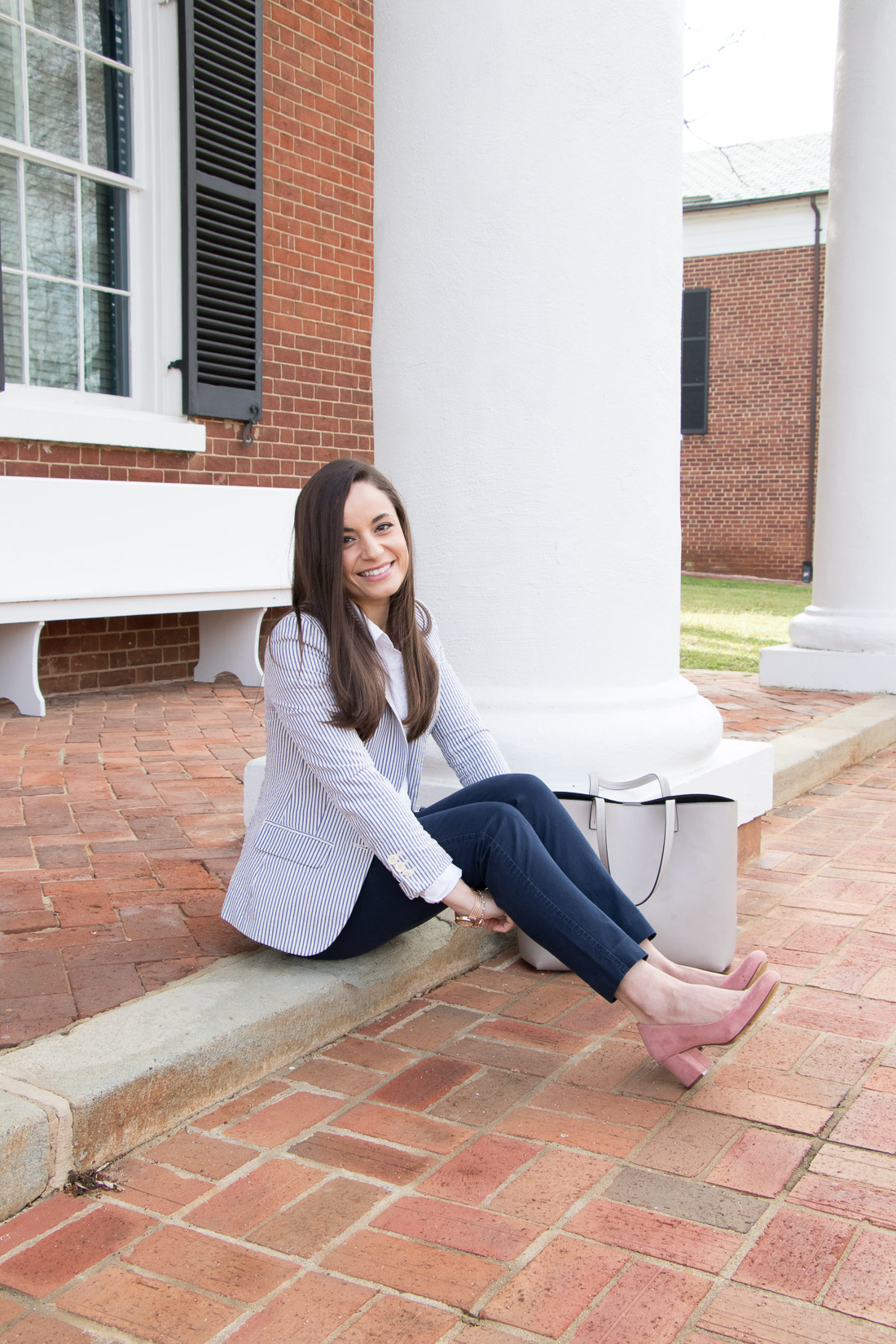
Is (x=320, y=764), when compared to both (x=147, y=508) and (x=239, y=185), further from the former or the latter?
(x=239, y=185)

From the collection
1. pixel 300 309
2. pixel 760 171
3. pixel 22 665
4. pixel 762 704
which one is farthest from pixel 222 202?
pixel 760 171

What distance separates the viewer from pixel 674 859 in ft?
8.41

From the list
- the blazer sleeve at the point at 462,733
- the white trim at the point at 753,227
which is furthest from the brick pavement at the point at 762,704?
the white trim at the point at 753,227

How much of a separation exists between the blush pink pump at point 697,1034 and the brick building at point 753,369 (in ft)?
55.6

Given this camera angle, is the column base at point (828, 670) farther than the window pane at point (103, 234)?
Yes

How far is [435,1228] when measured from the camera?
5.55 ft

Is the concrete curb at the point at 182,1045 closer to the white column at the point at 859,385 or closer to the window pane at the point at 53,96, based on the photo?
the white column at the point at 859,385

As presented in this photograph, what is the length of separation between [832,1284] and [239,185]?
583 cm

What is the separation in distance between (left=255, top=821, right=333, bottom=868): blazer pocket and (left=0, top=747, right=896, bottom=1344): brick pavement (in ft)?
1.16

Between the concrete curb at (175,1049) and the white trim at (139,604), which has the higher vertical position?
the white trim at (139,604)

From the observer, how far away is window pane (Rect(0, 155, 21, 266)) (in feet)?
17.8

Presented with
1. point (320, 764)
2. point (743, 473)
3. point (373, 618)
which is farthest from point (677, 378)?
point (743, 473)

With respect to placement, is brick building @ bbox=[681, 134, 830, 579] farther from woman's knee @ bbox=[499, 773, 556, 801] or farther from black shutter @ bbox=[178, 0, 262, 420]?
woman's knee @ bbox=[499, 773, 556, 801]

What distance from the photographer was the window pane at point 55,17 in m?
5.52
